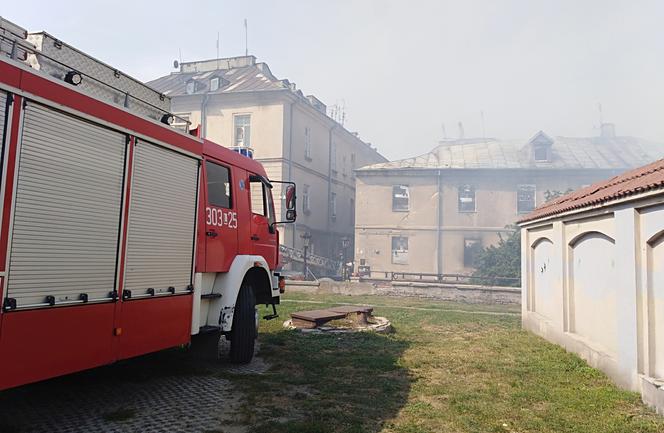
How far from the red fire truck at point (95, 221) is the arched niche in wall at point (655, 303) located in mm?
5314

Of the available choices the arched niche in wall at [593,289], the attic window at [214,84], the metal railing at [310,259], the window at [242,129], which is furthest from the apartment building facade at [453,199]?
the arched niche in wall at [593,289]

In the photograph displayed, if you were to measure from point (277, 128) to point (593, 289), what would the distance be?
2376 cm

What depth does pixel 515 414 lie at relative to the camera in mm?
5105

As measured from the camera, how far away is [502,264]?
81.4 ft

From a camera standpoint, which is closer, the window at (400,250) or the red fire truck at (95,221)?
the red fire truck at (95,221)

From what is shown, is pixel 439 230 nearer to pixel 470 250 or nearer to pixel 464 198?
pixel 470 250

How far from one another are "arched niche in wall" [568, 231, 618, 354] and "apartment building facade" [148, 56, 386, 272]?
18969mm

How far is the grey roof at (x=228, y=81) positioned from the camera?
1196 inches

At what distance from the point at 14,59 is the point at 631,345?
290 inches

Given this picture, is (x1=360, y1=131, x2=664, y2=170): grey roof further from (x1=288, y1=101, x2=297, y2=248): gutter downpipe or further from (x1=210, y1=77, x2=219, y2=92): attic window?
(x1=210, y1=77, x2=219, y2=92): attic window

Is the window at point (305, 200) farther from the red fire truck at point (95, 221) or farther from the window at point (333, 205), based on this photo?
the red fire truck at point (95, 221)

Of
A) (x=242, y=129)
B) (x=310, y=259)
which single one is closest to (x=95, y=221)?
(x=310, y=259)

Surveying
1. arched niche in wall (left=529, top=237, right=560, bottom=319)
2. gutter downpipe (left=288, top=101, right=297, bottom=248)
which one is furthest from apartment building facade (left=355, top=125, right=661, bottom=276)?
arched niche in wall (left=529, top=237, right=560, bottom=319)

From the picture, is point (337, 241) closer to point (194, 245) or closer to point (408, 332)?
point (408, 332)
